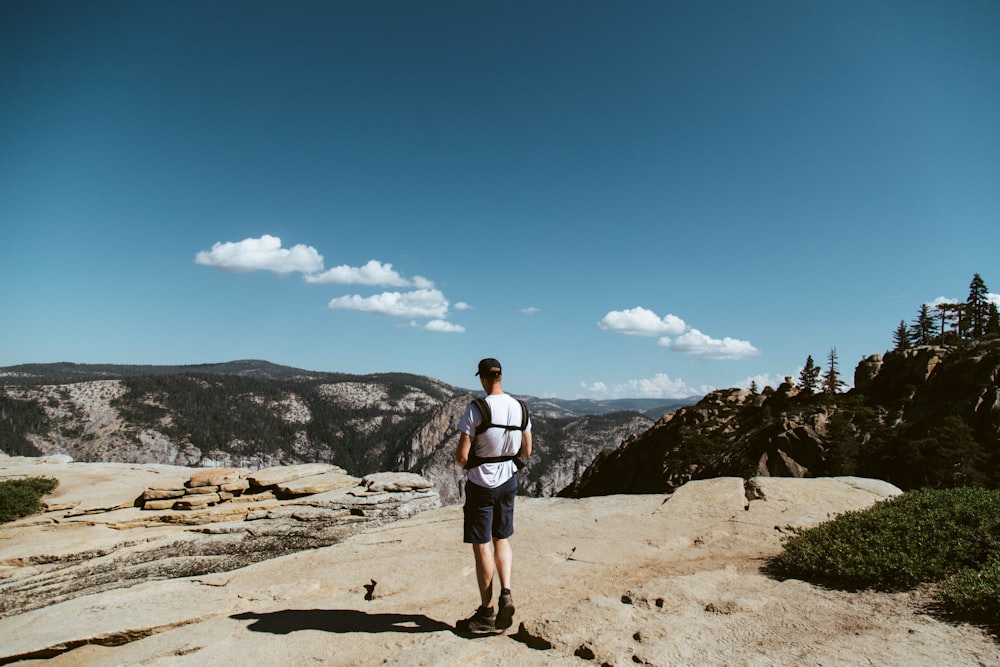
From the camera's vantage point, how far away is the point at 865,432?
43.9 metres

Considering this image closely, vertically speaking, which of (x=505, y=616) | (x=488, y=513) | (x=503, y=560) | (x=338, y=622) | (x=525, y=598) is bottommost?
(x=338, y=622)

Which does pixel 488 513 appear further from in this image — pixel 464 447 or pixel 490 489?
pixel 464 447

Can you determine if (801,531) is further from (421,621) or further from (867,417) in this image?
(867,417)

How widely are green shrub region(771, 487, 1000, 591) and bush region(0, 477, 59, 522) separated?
26.1m

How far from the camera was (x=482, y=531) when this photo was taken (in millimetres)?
6625

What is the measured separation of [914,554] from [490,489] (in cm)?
718

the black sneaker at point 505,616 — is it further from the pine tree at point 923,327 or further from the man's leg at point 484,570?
the pine tree at point 923,327

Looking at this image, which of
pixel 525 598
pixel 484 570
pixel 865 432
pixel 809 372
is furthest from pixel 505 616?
pixel 809 372

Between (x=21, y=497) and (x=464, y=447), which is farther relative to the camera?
(x=21, y=497)

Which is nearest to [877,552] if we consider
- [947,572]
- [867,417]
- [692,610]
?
[947,572]

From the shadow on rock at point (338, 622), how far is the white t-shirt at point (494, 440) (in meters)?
2.37

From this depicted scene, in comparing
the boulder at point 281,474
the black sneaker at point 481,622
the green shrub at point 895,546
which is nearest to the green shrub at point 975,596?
the green shrub at point 895,546

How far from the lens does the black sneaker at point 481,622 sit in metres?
6.51

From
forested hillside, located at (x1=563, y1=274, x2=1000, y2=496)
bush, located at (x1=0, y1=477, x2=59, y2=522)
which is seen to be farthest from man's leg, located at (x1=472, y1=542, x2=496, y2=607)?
forested hillside, located at (x1=563, y1=274, x2=1000, y2=496)
